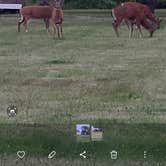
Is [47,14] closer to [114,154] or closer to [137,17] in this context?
[137,17]

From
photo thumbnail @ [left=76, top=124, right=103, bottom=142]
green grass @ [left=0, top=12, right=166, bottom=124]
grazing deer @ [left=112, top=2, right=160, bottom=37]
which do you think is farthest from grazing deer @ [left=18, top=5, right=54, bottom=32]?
photo thumbnail @ [left=76, top=124, right=103, bottom=142]

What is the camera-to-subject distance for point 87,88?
12656 millimetres

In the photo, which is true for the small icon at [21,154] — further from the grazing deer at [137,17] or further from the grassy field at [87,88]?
the grazing deer at [137,17]

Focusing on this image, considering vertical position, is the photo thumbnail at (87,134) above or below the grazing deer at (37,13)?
above

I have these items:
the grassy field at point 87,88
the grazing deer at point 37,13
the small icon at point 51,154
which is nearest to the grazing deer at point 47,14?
the grazing deer at point 37,13

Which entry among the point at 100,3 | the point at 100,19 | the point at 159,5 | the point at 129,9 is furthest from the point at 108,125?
the point at 159,5

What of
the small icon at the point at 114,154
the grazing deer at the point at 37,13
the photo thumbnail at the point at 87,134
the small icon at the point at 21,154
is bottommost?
the grazing deer at the point at 37,13

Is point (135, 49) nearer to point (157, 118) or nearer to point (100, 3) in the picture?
point (157, 118)

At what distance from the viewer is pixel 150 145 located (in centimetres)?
779

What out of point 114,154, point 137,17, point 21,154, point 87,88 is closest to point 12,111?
point 21,154

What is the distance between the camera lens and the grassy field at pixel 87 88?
320 inches

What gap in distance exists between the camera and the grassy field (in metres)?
8.12

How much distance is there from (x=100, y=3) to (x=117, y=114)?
36528 millimetres

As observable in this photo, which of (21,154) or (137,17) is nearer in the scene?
(21,154)
